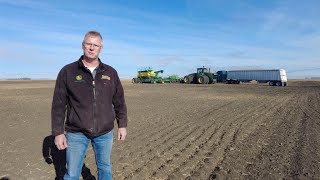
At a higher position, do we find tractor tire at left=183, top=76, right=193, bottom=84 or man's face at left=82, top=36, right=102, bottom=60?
man's face at left=82, top=36, right=102, bottom=60

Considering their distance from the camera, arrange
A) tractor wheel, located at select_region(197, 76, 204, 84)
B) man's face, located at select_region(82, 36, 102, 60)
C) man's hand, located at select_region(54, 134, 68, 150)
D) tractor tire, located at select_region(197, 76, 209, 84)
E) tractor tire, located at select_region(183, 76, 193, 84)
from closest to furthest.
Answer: man's face, located at select_region(82, 36, 102, 60), man's hand, located at select_region(54, 134, 68, 150), tractor tire, located at select_region(197, 76, 209, 84), tractor wheel, located at select_region(197, 76, 204, 84), tractor tire, located at select_region(183, 76, 193, 84)

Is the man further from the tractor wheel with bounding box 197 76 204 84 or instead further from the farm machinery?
the farm machinery

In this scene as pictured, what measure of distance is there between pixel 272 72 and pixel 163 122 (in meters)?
49.2

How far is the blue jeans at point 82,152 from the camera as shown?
15.1 feet

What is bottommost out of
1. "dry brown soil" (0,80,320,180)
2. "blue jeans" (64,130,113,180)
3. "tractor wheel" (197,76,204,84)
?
"dry brown soil" (0,80,320,180)

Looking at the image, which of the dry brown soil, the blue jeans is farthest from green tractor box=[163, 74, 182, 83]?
the blue jeans

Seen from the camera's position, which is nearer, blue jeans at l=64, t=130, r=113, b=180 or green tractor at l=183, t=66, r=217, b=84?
blue jeans at l=64, t=130, r=113, b=180

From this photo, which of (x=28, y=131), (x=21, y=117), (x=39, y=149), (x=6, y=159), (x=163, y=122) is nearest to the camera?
(x=6, y=159)

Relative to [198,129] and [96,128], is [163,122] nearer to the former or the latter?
[198,129]

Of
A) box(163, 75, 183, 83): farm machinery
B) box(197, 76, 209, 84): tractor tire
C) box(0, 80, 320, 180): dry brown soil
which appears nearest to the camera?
box(0, 80, 320, 180): dry brown soil

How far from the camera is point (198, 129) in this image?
479 inches

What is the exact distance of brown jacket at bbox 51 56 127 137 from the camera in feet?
14.8

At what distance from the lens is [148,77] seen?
60.2 meters

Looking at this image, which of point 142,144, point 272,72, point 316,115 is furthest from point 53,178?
point 272,72
